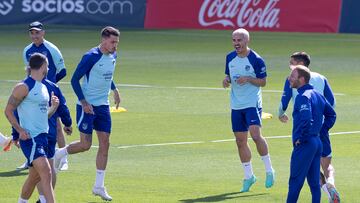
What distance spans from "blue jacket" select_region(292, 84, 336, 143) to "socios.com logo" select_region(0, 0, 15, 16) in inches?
1450

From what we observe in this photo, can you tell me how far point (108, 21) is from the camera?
49812 millimetres

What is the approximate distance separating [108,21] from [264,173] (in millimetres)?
32295

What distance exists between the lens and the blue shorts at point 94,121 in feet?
53.4

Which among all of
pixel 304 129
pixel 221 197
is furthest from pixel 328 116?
pixel 221 197

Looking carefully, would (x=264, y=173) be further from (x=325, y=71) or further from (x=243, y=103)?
(x=325, y=71)

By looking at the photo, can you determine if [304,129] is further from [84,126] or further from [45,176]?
[84,126]

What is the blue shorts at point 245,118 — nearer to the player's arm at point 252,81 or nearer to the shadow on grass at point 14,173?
the player's arm at point 252,81

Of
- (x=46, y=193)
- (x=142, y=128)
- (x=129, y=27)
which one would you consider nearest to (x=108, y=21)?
(x=129, y=27)

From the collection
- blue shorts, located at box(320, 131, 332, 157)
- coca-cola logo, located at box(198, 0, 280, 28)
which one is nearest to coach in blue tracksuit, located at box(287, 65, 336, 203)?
blue shorts, located at box(320, 131, 332, 157)

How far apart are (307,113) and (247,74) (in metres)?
3.48

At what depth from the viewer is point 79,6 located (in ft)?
164

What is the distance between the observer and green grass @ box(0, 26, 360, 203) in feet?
54.6

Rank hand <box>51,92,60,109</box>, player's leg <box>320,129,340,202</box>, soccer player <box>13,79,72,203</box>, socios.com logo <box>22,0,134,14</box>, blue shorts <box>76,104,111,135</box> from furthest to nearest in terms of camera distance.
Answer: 1. socios.com logo <box>22,0,134,14</box>
2. blue shorts <box>76,104,111,135</box>
3. player's leg <box>320,129,340,202</box>
4. soccer player <box>13,79,72,203</box>
5. hand <box>51,92,60,109</box>

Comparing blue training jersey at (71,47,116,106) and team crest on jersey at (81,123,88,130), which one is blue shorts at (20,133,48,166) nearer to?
team crest on jersey at (81,123,88,130)
